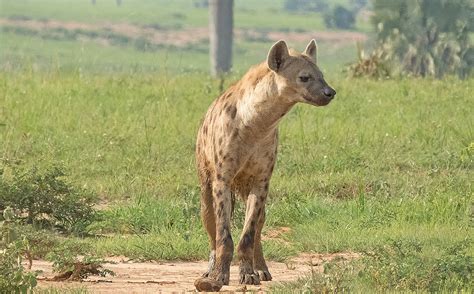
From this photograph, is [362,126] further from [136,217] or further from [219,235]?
[219,235]

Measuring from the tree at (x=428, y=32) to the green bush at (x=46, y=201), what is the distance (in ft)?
60.2

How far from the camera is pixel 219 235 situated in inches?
299

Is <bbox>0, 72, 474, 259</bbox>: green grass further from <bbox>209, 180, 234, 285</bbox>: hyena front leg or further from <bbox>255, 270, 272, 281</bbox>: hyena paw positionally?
<bbox>209, 180, 234, 285</bbox>: hyena front leg

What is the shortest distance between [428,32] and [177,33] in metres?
20.6

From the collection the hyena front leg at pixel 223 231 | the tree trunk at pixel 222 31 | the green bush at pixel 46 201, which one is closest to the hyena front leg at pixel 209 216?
the hyena front leg at pixel 223 231

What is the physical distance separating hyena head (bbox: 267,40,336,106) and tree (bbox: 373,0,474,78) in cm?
1985

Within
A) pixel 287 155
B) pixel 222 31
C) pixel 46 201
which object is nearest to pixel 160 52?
pixel 222 31

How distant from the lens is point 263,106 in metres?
7.60

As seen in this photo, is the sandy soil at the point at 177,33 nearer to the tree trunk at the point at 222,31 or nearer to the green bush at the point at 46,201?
the tree trunk at the point at 222,31

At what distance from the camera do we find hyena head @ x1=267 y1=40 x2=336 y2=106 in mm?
7453

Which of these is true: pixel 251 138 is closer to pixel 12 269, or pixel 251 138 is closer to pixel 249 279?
pixel 249 279

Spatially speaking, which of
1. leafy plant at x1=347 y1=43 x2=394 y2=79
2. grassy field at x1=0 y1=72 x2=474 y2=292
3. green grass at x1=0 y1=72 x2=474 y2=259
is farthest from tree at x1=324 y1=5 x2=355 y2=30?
grassy field at x1=0 y1=72 x2=474 y2=292

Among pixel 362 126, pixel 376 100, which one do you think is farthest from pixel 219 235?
pixel 376 100

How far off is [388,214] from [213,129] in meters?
2.05
